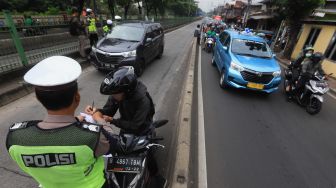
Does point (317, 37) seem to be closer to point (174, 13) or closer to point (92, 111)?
point (92, 111)

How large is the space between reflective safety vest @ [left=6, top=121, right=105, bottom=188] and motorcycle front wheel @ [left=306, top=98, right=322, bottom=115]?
636cm

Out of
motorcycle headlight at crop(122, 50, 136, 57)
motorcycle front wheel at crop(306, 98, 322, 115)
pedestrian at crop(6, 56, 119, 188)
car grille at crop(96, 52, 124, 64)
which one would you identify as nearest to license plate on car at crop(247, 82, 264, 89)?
motorcycle front wheel at crop(306, 98, 322, 115)

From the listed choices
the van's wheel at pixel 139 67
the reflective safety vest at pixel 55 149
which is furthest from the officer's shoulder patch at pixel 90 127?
the van's wheel at pixel 139 67

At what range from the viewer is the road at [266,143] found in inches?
129

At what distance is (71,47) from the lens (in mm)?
8086

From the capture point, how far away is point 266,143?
13.7ft

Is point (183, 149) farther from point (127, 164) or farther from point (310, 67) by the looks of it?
point (310, 67)

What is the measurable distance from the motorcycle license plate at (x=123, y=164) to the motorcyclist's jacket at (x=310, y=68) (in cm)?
611

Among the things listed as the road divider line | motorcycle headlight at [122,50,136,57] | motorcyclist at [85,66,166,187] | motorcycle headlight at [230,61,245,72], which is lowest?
the road divider line

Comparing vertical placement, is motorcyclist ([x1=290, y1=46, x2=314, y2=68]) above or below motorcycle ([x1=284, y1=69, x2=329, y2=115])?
above

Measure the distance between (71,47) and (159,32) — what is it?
14.3 ft

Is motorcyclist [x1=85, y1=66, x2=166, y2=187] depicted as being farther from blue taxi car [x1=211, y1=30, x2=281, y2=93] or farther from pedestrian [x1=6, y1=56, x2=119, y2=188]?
blue taxi car [x1=211, y1=30, x2=281, y2=93]

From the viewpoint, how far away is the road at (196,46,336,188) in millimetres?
3281

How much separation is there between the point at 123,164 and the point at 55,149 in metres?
0.85
